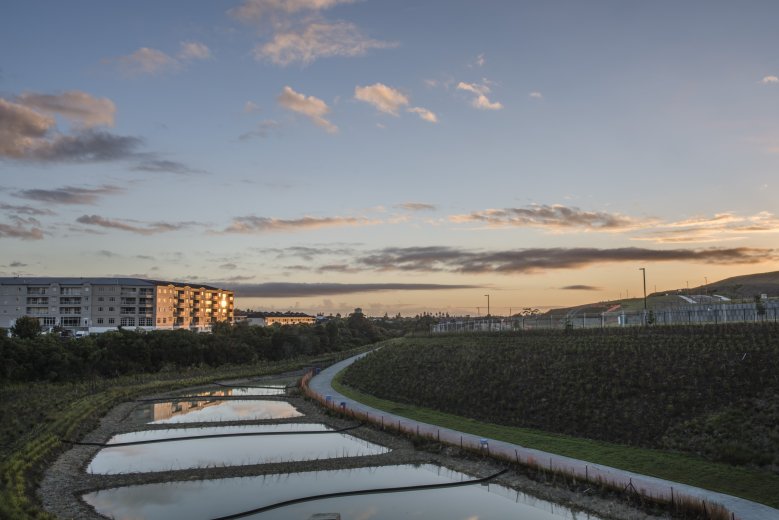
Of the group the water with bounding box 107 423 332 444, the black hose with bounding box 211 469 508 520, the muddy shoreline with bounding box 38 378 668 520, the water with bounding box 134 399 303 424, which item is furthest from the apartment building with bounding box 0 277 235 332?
the black hose with bounding box 211 469 508 520

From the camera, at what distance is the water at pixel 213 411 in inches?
1860

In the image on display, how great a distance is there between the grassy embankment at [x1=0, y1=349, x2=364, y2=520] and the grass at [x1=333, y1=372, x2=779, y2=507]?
79.7 feet

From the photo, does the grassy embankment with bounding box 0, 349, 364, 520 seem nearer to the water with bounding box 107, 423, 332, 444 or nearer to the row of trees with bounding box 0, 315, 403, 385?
the water with bounding box 107, 423, 332, 444

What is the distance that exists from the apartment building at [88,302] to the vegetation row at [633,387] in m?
102

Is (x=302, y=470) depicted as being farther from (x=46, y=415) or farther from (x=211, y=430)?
(x=46, y=415)

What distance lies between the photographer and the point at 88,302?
5231 inches

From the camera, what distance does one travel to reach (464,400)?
45.7m

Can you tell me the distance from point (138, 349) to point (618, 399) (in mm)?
70146

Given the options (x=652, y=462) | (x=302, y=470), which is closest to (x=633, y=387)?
(x=652, y=462)

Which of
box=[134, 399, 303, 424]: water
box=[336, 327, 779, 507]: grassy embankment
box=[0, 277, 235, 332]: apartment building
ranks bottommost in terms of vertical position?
box=[134, 399, 303, 424]: water

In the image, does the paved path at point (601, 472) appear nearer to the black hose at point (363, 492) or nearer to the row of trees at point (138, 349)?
the black hose at point (363, 492)

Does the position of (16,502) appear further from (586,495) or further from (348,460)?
(586,495)

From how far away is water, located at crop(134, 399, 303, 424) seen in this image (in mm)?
47250

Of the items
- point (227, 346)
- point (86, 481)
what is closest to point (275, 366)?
point (227, 346)
